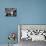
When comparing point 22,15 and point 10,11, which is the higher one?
point 10,11

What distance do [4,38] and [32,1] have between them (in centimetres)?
113

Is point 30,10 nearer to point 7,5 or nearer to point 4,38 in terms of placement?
point 7,5

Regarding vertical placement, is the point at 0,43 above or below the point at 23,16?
below

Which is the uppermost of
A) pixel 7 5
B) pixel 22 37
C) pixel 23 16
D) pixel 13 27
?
pixel 7 5

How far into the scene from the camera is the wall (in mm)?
3004

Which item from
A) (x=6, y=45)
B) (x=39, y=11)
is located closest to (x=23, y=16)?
(x=39, y=11)

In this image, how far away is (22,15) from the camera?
9.91 ft

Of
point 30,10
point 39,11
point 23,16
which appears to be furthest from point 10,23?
point 39,11

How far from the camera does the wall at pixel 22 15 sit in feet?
9.86

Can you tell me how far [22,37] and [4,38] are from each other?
46 cm

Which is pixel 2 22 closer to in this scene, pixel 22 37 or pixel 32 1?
pixel 22 37

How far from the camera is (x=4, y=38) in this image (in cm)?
301

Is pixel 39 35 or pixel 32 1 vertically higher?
pixel 32 1

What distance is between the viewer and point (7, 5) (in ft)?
9.88
